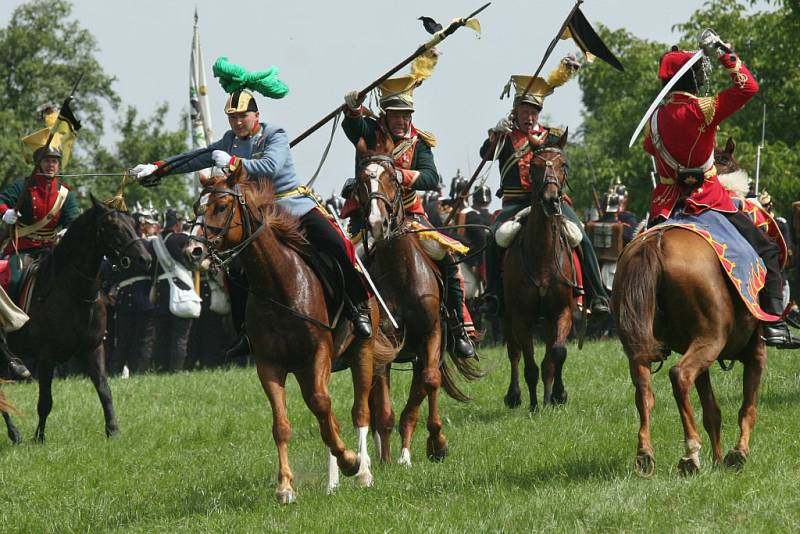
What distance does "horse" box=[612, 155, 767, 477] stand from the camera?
9.76 meters

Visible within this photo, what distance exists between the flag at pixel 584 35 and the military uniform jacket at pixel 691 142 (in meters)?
2.74

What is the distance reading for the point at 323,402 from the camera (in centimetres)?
1056

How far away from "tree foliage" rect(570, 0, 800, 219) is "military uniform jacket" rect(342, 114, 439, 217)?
1725cm

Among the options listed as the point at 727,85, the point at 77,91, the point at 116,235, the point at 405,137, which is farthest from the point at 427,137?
the point at 77,91

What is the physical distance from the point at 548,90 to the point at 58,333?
6.03 m

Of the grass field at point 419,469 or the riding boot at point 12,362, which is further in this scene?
the riding boot at point 12,362

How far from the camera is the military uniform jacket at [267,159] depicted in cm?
1098

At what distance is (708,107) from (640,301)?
164 centimetres

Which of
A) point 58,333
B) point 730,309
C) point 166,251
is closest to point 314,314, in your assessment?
point 730,309

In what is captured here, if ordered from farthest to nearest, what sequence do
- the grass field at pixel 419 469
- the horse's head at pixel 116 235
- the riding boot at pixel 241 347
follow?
1. the horse's head at pixel 116 235
2. the riding boot at pixel 241 347
3. the grass field at pixel 419 469

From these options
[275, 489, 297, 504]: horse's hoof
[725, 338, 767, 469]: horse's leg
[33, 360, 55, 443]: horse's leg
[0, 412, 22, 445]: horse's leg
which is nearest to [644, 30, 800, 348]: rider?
[725, 338, 767, 469]: horse's leg

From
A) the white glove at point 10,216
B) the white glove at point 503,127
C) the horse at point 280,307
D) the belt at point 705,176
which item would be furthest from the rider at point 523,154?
the white glove at point 10,216

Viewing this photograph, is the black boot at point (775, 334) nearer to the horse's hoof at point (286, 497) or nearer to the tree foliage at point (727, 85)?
the horse's hoof at point (286, 497)

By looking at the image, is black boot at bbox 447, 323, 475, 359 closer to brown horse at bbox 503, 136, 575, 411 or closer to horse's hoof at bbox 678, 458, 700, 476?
brown horse at bbox 503, 136, 575, 411
